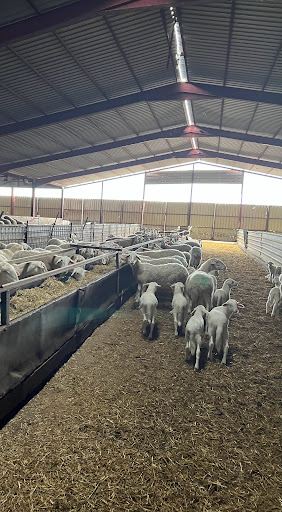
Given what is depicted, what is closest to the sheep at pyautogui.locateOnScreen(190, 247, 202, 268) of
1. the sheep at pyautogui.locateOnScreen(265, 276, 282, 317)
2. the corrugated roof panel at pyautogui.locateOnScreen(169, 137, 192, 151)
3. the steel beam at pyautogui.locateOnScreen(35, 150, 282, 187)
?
the sheep at pyautogui.locateOnScreen(265, 276, 282, 317)

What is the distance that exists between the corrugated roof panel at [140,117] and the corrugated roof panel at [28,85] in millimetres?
3285

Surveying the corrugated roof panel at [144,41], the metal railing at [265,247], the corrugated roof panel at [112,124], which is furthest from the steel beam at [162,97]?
the metal railing at [265,247]

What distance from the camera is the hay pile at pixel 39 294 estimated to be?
459 centimetres

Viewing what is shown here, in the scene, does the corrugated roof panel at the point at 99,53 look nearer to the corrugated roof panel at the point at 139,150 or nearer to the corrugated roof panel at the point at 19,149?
the corrugated roof panel at the point at 19,149

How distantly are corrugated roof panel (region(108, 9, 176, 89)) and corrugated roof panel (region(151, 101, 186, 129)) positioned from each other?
2772 millimetres

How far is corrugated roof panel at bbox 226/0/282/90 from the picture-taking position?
8227mm

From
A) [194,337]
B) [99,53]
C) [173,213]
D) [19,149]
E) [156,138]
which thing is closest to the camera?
[194,337]

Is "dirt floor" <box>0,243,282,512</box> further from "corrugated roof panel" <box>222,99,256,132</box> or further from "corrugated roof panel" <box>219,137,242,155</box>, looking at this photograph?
"corrugated roof panel" <box>219,137,242,155</box>

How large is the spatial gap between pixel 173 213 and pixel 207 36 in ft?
80.5

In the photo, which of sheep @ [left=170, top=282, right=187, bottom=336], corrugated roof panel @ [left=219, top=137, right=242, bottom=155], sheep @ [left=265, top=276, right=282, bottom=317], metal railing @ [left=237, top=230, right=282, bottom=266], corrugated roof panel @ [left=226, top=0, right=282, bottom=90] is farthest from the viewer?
corrugated roof panel @ [left=219, top=137, right=242, bottom=155]

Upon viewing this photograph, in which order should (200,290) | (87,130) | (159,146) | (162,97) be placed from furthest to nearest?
(159,146) → (87,130) → (162,97) → (200,290)

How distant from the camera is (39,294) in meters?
5.52

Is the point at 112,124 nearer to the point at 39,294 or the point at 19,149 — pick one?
the point at 19,149

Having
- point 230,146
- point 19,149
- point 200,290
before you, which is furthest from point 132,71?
point 230,146
